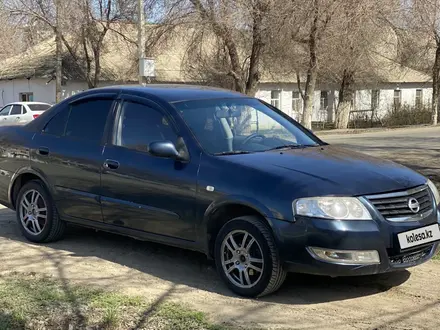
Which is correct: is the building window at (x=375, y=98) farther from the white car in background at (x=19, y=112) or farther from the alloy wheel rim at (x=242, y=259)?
the alloy wheel rim at (x=242, y=259)

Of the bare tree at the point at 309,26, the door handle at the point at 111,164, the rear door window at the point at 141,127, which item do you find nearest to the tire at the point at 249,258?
the rear door window at the point at 141,127

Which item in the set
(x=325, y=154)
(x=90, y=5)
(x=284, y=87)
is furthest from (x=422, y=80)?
(x=325, y=154)

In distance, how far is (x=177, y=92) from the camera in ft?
19.8

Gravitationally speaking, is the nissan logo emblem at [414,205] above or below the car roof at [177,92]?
below

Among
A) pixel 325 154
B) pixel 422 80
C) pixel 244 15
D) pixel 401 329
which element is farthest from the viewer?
pixel 422 80

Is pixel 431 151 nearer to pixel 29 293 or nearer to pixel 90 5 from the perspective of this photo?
pixel 29 293

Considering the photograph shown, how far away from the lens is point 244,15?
2378 cm

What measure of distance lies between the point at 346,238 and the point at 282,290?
0.90 m

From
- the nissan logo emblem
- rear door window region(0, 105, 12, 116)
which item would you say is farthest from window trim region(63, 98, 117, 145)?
rear door window region(0, 105, 12, 116)

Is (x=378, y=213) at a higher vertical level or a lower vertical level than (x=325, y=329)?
higher

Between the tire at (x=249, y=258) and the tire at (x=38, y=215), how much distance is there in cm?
230

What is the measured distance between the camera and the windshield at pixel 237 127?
18.0 ft

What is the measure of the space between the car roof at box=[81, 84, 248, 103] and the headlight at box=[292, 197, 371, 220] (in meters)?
1.86

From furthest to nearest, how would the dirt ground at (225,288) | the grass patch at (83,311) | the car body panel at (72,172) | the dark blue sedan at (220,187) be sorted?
the car body panel at (72,172)
the dark blue sedan at (220,187)
the dirt ground at (225,288)
the grass patch at (83,311)
